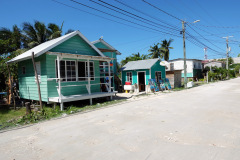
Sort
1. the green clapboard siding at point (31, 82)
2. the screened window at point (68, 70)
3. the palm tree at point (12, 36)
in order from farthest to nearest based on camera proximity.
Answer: the palm tree at point (12, 36), the screened window at point (68, 70), the green clapboard siding at point (31, 82)

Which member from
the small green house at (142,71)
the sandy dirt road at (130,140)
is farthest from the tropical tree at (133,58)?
the sandy dirt road at (130,140)

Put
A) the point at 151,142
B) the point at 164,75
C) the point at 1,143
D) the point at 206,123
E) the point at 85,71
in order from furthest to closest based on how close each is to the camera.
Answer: the point at 164,75 → the point at 85,71 → the point at 206,123 → the point at 1,143 → the point at 151,142

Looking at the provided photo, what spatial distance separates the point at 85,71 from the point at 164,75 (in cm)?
1109

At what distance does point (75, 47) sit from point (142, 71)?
887cm

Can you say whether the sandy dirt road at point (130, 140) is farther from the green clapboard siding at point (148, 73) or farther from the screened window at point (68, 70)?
the green clapboard siding at point (148, 73)

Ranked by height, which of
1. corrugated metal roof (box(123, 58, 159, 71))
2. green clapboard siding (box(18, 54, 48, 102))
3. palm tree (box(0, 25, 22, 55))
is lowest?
green clapboard siding (box(18, 54, 48, 102))

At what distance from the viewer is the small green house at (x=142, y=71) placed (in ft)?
56.3

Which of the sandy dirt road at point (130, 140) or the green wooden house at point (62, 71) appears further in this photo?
the green wooden house at point (62, 71)

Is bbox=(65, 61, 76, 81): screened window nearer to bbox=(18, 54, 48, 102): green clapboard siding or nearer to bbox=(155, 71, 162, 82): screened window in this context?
bbox=(18, 54, 48, 102): green clapboard siding

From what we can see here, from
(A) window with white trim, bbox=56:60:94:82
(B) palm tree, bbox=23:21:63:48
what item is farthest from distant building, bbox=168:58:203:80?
(A) window with white trim, bbox=56:60:94:82

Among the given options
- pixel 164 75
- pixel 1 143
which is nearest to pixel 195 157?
pixel 1 143

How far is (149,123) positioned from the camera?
17.9 feet

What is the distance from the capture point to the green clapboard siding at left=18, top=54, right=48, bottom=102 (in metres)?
9.24

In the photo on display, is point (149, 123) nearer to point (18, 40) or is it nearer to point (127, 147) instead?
point (127, 147)
